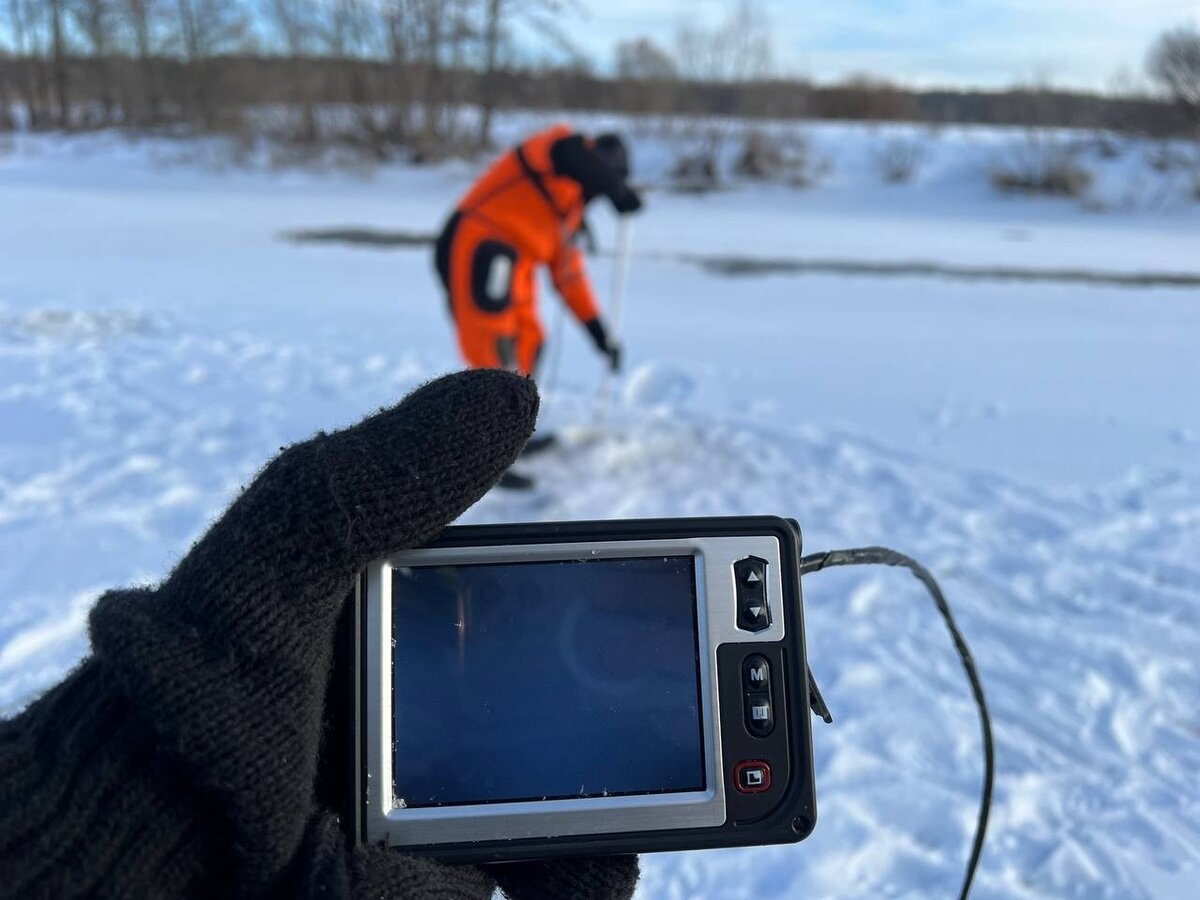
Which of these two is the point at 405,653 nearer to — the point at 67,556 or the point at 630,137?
the point at 67,556

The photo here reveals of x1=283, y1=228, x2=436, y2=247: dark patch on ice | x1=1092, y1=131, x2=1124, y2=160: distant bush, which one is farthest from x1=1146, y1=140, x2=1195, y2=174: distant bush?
x1=283, y1=228, x2=436, y2=247: dark patch on ice

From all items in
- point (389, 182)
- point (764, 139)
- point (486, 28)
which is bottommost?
point (389, 182)

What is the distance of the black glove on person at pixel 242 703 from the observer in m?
1.02

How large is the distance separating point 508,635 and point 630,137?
17418mm

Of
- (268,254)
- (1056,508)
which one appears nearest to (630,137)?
(268,254)

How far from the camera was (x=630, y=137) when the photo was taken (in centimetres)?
1759

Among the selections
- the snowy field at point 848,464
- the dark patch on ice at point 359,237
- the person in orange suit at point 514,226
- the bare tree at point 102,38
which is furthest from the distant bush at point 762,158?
the bare tree at point 102,38

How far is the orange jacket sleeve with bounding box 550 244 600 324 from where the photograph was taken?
4449 millimetres

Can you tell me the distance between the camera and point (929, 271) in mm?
8789

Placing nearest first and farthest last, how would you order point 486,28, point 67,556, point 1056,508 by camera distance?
point 67,556 < point 1056,508 < point 486,28

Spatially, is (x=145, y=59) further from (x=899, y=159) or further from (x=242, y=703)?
(x=242, y=703)

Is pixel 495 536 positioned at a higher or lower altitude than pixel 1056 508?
higher

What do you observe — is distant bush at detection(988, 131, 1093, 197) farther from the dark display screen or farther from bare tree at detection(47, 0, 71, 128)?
bare tree at detection(47, 0, 71, 128)

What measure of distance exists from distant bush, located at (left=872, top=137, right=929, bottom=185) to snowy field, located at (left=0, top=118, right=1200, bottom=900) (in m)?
6.44
